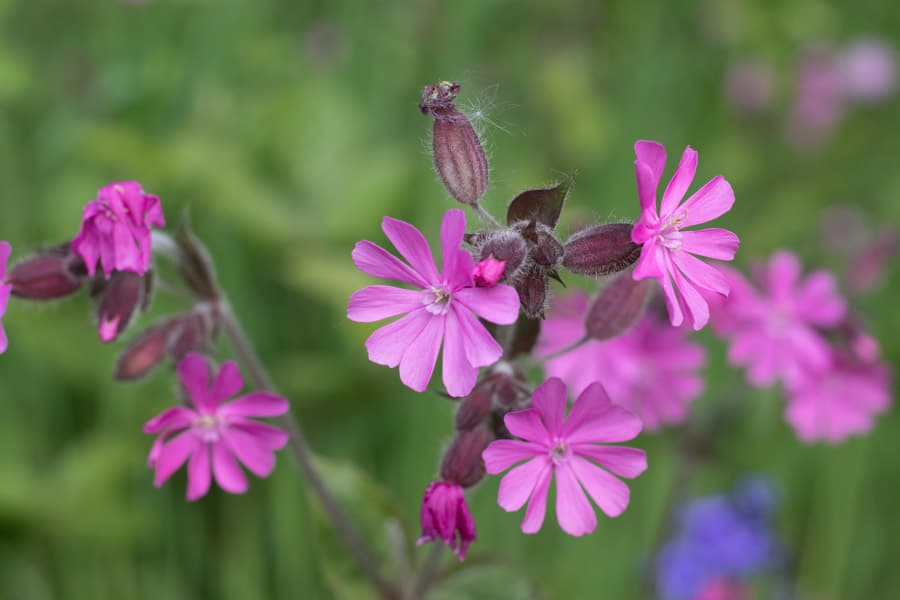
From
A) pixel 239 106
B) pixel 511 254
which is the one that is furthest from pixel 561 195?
pixel 239 106

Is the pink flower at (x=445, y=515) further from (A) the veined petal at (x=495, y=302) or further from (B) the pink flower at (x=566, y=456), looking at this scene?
(A) the veined petal at (x=495, y=302)

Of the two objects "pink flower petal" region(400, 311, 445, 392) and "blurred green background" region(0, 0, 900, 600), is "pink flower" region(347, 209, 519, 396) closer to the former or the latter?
"pink flower petal" region(400, 311, 445, 392)

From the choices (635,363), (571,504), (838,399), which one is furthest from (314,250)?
(571,504)

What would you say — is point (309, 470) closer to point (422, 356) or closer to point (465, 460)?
point (465, 460)

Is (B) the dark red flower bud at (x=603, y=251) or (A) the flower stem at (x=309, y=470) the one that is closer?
(B) the dark red flower bud at (x=603, y=251)

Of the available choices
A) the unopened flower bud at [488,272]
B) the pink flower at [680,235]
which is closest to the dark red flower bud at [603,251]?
the pink flower at [680,235]

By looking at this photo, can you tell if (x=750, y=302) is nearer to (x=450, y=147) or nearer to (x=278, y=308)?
(x=450, y=147)
